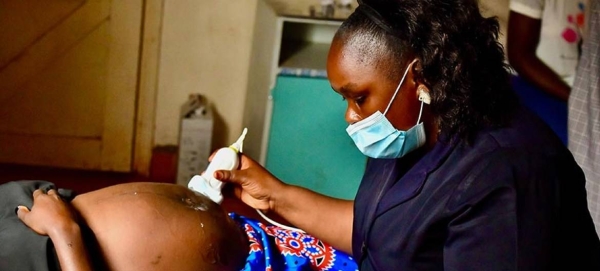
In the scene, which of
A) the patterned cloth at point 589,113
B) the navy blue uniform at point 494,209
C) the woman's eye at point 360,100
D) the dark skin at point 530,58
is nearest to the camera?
the navy blue uniform at point 494,209

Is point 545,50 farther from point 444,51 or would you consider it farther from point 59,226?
point 59,226

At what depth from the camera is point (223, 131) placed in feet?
9.61

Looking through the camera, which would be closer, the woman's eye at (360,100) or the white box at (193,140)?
the woman's eye at (360,100)

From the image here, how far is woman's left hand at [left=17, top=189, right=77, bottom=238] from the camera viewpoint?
1.17 metres

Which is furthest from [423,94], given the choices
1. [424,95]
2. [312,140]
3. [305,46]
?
[305,46]

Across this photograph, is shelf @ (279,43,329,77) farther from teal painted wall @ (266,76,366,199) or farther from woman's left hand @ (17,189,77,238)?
woman's left hand @ (17,189,77,238)

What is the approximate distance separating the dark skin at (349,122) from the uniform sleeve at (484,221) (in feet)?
0.49

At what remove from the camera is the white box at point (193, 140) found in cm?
272

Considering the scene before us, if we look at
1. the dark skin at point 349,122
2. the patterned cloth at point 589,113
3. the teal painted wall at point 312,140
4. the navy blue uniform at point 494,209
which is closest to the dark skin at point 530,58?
the patterned cloth at point 589,113

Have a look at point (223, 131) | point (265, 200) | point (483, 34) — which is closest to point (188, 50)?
point (223, 131)

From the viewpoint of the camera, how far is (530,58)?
7.40 feet

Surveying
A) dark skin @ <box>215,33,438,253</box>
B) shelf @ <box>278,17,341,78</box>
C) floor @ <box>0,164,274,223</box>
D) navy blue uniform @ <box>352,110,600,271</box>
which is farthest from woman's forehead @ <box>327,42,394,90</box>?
floor @ <box>0,164,274,223</box>

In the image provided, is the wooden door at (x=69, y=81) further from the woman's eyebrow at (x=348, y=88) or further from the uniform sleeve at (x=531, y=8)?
the woman's eyebrow at (x=348, y=88)

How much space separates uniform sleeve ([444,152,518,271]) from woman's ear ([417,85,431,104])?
0.14m
